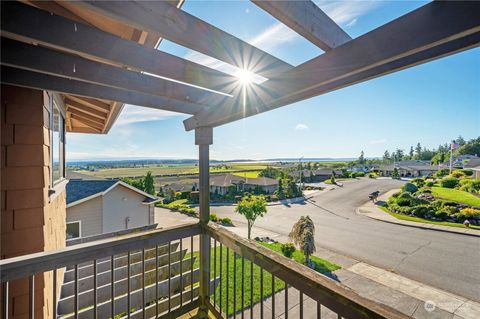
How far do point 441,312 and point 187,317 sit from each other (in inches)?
277

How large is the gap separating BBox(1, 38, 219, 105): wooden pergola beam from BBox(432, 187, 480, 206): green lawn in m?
17.9

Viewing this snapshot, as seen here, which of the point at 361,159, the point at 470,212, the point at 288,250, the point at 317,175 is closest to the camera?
the point at 288,250

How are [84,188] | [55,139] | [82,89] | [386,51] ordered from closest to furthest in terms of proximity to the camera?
1. [386,51]
2. [82,89]
3. [55,139]
4. [84,188]

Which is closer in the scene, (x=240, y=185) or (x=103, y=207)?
(x=103, y=207)

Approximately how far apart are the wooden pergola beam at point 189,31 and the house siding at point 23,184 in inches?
58.9

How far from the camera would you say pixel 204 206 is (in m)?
2.27

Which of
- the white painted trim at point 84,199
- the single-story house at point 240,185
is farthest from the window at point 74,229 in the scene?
the single-story house at point 240,185

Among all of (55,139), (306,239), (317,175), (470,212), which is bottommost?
(317,175)

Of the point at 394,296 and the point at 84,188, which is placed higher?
the point at 84,188

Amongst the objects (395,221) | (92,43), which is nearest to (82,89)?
(92,43)

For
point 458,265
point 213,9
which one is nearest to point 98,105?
point 213,9

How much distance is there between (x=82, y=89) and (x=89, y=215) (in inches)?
237

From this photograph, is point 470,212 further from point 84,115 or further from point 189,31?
point 84,115

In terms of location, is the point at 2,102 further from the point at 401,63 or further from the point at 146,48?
the point at 401,63
